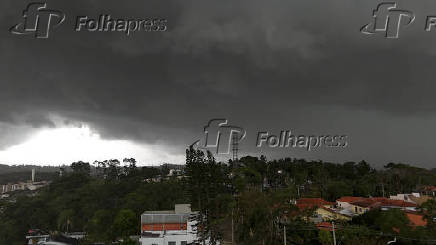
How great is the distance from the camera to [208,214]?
43.1m

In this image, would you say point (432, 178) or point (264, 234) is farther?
point (432, 178)

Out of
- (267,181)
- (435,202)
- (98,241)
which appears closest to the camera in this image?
(435,202)

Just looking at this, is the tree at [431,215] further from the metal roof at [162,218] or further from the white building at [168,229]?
the metal roof at [162,218]

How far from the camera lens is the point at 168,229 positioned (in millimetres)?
47062

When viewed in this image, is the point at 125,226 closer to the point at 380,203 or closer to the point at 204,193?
the point at 204,193

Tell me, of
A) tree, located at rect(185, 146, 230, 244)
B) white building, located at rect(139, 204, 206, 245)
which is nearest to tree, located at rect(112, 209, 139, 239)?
white building, located at rect(139, 204, 206, 245)

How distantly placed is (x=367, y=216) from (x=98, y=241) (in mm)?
45806

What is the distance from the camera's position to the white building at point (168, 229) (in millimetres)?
45250

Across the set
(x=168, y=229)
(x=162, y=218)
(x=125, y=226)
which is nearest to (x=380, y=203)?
(x=168, y=229)

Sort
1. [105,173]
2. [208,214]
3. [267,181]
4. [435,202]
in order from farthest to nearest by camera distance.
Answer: [105,173], [267,181], [208,214], [435,202]

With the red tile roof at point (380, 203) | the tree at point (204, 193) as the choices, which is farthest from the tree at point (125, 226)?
the red tile roof at point (380, 203)

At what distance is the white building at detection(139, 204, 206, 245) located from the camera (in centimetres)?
4525

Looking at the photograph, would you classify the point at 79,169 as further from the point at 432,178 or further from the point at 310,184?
the point at 432,178

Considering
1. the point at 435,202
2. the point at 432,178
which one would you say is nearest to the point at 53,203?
the point at 435,202
